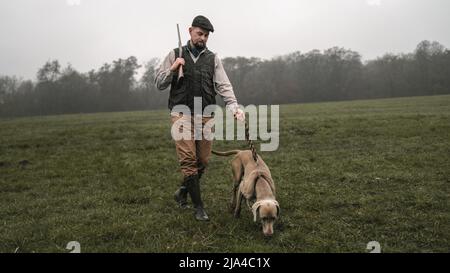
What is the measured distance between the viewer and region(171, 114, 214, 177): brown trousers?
21.7 feet

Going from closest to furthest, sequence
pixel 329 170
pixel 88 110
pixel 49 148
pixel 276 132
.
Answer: pixel 329 170, pixel 49 148, pixel 276 132, pixel 88 110

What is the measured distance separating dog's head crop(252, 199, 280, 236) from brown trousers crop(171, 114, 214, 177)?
1.54 m

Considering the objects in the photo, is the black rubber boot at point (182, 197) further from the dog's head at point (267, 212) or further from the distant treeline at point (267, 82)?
the distant treeline at point (267, 82)

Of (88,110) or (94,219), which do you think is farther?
(88,110)

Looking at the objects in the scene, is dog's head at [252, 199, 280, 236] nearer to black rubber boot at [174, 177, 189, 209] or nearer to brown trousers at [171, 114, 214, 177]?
brown trousers at [171, 114, 214, 177]

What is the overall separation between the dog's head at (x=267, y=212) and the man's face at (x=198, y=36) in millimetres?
2754

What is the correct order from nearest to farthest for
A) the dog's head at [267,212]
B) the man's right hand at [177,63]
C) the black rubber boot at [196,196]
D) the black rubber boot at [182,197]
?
the dog's head at [267,212]
the man's right hand at [177,63]
the black rubber boot at [196,196]
the black rubber boot at [182,197]

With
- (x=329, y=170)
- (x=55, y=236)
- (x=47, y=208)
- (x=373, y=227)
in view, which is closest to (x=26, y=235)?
(x=55, y=236)

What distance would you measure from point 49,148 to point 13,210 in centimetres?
937

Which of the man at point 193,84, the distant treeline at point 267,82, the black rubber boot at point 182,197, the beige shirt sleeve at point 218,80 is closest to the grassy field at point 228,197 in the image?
the black rubber boot at point 182,197

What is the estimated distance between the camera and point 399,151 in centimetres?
1297

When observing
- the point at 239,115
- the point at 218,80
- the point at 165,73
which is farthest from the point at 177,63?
the point at 239,115

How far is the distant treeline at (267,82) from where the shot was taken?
85000 millimetres
